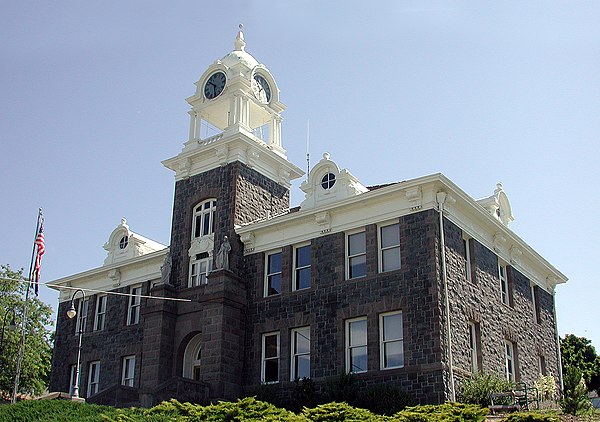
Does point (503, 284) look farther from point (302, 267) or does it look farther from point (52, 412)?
point (52, 412)

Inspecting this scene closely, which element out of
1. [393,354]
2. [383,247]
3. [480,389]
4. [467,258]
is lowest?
[480,389]

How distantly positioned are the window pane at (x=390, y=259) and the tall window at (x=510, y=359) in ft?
20.1

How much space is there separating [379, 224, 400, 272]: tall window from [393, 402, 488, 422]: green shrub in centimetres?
794

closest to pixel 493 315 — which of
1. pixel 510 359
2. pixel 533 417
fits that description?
pixel 510 359

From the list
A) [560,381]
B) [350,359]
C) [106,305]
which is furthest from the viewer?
[106,305]

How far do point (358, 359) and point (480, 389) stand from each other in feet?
14.6

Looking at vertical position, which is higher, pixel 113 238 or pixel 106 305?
pixel 113 238

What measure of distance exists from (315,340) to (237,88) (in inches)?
482

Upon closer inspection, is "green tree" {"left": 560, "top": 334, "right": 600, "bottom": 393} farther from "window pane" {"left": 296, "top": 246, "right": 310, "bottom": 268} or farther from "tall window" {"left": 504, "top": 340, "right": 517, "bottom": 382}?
"window pane" {"left": 296, "top": 246, "right": 310, "bottom": 268}

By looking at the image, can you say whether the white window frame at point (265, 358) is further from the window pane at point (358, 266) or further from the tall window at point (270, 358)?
the window pane at point (358, 266)

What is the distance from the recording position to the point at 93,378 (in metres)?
38.5

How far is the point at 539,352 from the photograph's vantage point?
34.3 meters

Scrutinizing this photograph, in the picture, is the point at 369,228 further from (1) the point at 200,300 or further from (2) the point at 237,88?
(2) the point at 237,88

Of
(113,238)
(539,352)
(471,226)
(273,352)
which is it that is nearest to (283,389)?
(273,352)
